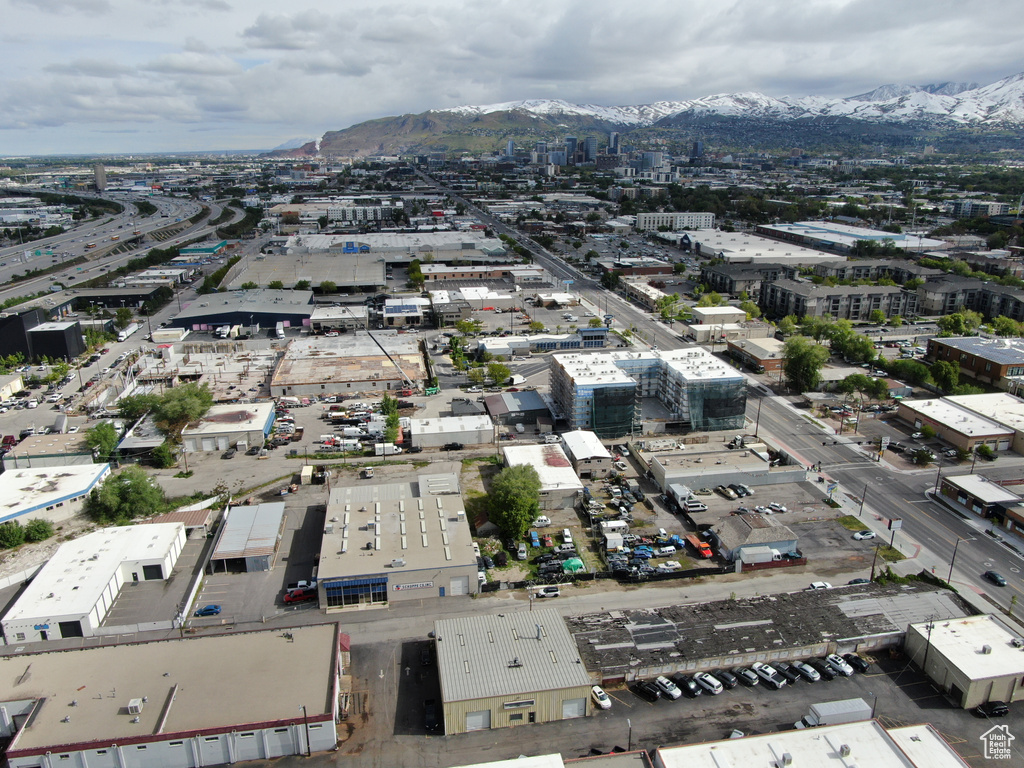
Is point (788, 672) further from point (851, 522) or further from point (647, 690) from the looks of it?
point (851, 522)

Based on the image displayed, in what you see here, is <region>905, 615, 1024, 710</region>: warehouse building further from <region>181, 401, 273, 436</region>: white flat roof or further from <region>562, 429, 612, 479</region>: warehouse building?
<region>181, 401, 273, 436</region>: white flat roof

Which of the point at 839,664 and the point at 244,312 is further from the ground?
the point at 244,312

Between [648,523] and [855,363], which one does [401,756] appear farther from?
[855,363]

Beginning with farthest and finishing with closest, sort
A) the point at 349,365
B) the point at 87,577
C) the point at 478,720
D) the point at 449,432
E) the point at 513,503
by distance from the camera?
the point at 349,365
the point at 449,432
the point at 513,503
the point at 87,577
the point at 478,720

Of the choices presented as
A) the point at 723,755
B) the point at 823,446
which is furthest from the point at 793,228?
the point at 723,755

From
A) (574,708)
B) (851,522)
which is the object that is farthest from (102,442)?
(851,522)

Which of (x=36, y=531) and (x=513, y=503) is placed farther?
(x=36, y=531)

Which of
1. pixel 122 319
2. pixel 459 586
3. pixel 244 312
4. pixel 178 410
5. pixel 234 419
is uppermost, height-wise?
pixel 244 312
